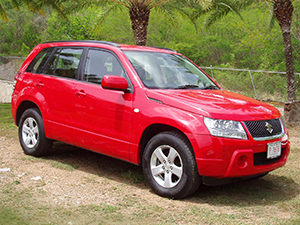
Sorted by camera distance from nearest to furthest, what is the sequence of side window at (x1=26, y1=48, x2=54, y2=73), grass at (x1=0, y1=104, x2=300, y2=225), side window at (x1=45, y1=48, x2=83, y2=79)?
grass at (x1=0, y1=104, x2=300, y2=225), side window at (x1=45, y1=48, x2=83, y2=79), side window at (x1=26, y1=48, x2=54, y2=73)

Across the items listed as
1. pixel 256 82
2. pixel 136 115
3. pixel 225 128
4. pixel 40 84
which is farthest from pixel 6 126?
pixel 256 82

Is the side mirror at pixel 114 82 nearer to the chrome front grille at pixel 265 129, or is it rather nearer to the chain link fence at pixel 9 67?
the chrome front grille at pixel 265 129

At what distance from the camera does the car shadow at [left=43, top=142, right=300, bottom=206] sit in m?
4.84

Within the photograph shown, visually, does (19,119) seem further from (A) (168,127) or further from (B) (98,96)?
(A) (168,127)

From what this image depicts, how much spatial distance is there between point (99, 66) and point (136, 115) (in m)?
1.11

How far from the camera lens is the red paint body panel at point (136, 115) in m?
4.42

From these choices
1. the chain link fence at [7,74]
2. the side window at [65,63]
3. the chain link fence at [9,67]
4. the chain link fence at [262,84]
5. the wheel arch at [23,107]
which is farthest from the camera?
the chain link fence at [9,67]

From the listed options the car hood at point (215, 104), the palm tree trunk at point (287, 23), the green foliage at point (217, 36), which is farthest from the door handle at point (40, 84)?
the green foliage at point (217, 36)

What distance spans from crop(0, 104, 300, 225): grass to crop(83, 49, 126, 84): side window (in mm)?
1441

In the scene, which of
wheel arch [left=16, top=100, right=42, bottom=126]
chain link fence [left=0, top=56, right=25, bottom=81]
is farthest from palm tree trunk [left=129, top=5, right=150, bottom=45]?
chain link fence [left=0, top=56, right=25, bottom=81]

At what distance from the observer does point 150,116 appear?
4.84 m

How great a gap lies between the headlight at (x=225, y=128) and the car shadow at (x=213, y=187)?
0.89m

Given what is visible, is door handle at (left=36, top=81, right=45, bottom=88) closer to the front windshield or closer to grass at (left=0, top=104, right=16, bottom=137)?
the front windshield

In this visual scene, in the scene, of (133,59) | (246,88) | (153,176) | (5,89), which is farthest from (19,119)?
(5,89)
